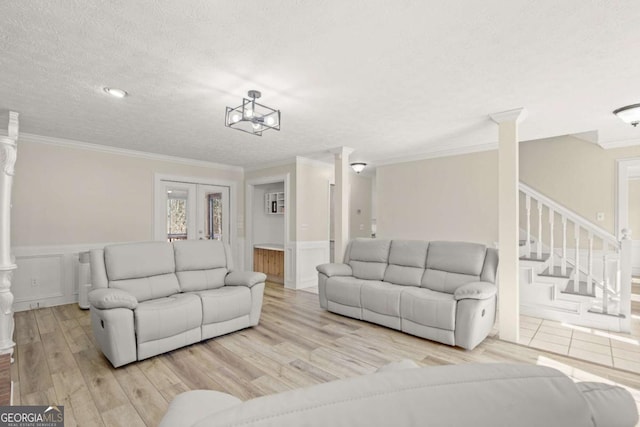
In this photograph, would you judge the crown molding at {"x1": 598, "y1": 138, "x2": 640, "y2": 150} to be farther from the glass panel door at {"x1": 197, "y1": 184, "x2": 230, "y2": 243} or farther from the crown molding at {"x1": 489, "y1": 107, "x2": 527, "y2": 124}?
the glass panel door at {"x1": 197, "y1": 184, "x2": 230, "y2": 243}

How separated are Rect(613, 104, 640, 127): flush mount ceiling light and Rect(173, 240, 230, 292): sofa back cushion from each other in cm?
475

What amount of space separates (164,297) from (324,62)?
2849 mm

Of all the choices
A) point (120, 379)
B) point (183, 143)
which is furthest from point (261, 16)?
point (183, 143)

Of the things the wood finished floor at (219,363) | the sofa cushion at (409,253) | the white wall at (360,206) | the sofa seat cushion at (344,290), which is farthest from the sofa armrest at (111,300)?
the white wall at (360,206)

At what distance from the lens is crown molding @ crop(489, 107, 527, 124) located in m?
3.21

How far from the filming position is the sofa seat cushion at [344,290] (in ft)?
12.8

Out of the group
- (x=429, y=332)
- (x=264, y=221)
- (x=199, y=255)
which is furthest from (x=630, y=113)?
(x=264, y=221)

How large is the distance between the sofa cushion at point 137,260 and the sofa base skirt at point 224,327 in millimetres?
829

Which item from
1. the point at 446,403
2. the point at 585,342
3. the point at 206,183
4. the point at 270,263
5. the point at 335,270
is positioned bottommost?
the point at 585,342

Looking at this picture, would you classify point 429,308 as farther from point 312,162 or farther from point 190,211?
point 190,211

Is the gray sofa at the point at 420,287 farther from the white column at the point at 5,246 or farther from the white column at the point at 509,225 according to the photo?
the white column at the point at 5,246

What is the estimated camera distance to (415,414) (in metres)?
0.50

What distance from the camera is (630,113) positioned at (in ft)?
10.2

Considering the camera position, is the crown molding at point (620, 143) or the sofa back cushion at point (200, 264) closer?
the sofa back cushion at point (200, 264)
